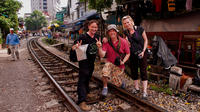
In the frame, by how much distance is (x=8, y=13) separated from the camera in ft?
64.8

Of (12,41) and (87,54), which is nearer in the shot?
(87,54)

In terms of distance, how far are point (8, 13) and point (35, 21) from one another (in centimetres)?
5163

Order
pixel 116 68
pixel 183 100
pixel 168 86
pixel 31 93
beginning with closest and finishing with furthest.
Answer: pixel 116 68, pixel 183 100, pixel 31 93, pixel 168 86

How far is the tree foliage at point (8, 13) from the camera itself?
1857 centimetres

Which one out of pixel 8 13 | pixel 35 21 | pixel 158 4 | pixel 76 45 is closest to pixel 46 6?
pixel 35 21

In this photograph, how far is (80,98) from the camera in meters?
3.48

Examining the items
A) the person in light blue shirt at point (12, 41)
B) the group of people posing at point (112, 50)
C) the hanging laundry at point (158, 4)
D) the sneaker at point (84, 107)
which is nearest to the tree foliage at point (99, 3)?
the hanging laundry at point (158, 4)

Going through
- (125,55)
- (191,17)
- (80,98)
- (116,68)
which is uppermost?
(191,17)

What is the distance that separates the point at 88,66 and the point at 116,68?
0.71m

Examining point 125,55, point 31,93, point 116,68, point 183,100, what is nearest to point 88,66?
point 116,68

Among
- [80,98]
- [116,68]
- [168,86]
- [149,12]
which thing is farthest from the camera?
[149,12]

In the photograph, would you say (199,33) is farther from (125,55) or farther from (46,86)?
(46,86)

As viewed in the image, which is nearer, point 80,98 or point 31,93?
point 80,98

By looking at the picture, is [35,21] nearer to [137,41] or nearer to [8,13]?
[8,13]
